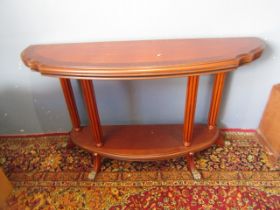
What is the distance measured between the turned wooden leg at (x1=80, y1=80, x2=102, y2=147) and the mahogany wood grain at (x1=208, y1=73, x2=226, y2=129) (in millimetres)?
765

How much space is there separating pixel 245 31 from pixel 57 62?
112 centimetres

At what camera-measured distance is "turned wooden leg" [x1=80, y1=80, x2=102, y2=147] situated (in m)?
1.18

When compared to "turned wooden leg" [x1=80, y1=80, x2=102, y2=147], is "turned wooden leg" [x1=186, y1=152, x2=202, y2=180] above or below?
below

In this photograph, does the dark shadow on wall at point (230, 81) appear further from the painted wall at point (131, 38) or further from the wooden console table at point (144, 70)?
the wooden console table at point (144, 70)

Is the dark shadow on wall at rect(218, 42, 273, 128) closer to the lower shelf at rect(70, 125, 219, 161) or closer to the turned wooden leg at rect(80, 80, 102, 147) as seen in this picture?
the lower shelf at rect(70, 125, 219, 161)

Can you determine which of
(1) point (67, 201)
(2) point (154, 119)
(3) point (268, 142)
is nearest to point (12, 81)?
(1) point (67, 201)

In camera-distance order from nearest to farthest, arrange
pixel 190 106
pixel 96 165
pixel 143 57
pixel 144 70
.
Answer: pixel 144 70 → pixel 143 57 → pixel 190 106 → pixel 96 165

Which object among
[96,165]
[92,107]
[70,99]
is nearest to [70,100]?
[70,99]

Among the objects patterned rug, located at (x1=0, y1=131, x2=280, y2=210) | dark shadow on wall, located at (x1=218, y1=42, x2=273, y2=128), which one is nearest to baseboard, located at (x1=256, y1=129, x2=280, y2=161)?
patterned rug, located at (x1=0, y1=131, x2=280, y2=210)

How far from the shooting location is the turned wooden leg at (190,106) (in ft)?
3.67

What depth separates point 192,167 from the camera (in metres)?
1.42

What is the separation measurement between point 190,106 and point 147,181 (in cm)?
58

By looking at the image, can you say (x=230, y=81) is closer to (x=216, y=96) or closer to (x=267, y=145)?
(x=216, y=96)

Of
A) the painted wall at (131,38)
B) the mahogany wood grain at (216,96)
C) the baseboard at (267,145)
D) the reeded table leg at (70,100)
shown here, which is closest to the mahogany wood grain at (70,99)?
the reeded table leg at (70,100)
